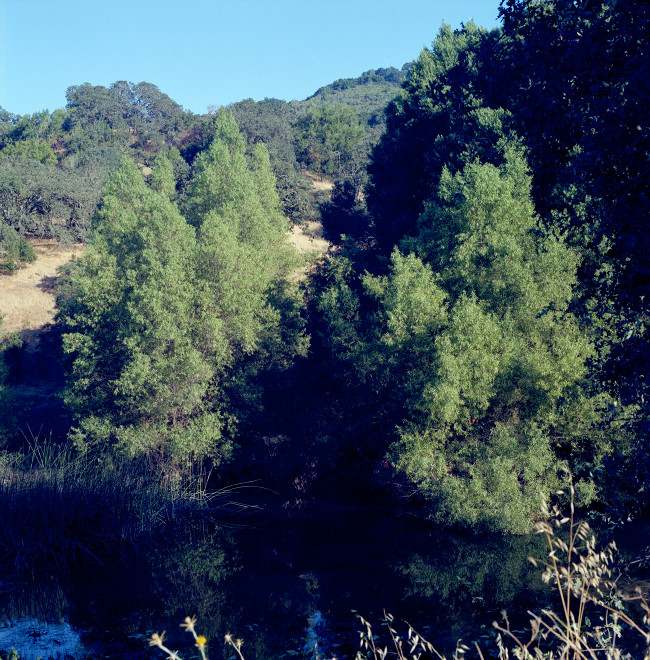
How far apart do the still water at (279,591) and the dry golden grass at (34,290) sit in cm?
3150

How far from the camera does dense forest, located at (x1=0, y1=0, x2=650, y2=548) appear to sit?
9.68 meters

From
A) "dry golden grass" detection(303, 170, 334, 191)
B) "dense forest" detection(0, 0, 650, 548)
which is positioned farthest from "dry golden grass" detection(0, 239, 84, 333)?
"dry golden grass" detection(303, 170, 334, 191)

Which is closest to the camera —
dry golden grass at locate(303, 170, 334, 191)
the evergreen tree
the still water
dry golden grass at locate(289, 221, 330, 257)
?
the still water

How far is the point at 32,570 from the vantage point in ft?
59.6

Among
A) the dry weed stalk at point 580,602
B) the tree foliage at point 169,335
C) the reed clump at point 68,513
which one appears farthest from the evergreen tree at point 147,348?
the dry weed stalk at point 580,602

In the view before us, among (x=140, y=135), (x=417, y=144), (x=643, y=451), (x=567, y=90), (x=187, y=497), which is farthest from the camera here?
(x=140, y=135)

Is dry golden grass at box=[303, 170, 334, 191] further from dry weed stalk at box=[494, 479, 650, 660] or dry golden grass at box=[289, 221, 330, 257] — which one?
dry weed stalk at box=[494, 479, 650, 660]

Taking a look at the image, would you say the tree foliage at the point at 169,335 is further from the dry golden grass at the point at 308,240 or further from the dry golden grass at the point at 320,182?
the dry golden grass at the point at 320,182

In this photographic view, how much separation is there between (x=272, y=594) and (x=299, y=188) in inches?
1862

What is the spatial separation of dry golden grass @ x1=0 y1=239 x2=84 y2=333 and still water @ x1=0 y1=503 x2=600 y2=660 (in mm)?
31504

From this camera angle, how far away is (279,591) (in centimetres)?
1784

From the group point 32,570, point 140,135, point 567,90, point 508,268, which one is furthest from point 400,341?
point 140,135

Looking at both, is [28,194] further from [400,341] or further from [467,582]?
[467,582]

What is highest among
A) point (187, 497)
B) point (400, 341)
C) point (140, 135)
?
point (140, 135)
